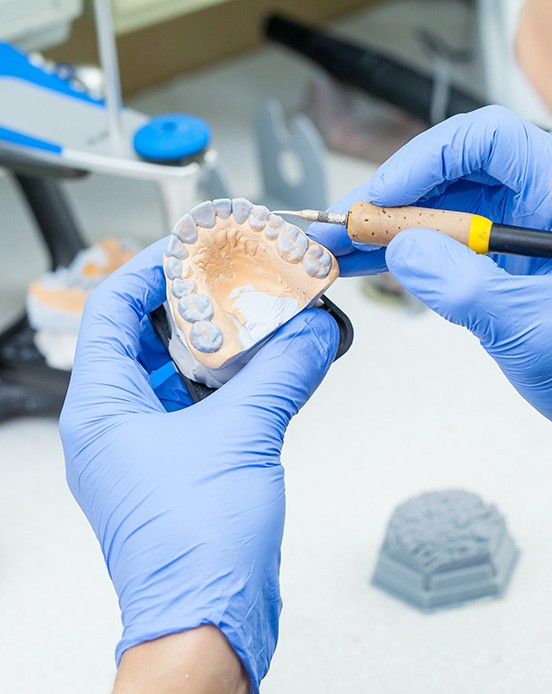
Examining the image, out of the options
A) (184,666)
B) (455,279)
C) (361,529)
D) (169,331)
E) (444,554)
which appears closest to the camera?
(184,666)

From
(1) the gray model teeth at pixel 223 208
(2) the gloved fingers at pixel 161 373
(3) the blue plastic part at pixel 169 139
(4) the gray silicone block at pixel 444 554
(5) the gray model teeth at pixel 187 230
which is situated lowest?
(4) the gray silicone block at pixel 444 554

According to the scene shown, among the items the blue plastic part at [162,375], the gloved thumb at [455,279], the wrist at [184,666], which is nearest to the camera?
the wrist at [184,666]

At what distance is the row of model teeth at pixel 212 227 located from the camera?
762 millimetres

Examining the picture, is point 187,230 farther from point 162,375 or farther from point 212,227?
point 162,375

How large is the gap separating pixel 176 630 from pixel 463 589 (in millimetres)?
498

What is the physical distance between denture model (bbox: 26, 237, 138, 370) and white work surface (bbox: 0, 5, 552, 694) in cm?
11

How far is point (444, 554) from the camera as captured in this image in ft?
3.35

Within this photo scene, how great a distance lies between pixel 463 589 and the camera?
1039mm

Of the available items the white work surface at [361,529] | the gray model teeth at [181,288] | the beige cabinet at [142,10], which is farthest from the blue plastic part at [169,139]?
the gray model teeth at [181,288]

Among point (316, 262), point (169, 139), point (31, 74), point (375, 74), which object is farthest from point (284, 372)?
point (375, 74)

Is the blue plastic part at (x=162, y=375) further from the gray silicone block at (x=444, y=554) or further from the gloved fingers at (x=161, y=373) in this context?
the gray silicone block at (x=444, y=554)

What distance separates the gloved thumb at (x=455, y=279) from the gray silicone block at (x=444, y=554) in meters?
0.37

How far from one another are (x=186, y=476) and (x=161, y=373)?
17cm

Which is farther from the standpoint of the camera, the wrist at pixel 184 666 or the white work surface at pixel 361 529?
the white work surface at pixel 361 529
